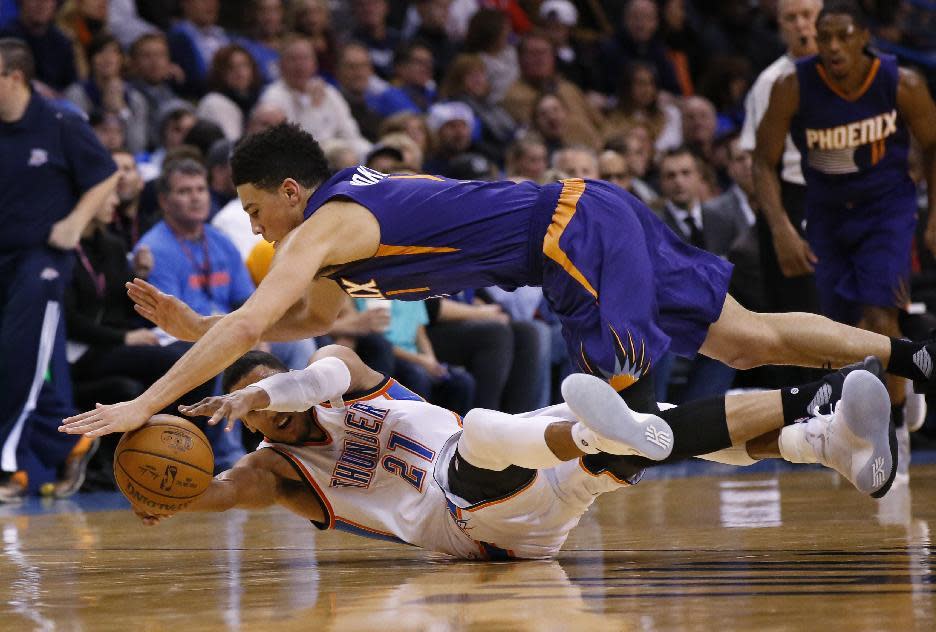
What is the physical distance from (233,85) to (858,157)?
5.06 m

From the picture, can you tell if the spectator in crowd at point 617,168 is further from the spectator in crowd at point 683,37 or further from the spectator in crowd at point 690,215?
the spectator in crowd at point 683,37

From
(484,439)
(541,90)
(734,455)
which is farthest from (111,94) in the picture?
(734,455)

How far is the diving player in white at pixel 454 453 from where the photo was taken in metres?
3.90

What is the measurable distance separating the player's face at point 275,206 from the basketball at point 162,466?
67 centimetres

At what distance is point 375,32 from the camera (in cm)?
1223

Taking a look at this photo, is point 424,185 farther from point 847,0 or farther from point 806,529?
point 847,0

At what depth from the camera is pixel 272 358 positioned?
4.80 m

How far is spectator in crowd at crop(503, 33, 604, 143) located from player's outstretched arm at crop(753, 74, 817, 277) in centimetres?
496

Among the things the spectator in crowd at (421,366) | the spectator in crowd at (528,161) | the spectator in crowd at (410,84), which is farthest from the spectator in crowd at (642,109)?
the spectator in crowd at (421,366)

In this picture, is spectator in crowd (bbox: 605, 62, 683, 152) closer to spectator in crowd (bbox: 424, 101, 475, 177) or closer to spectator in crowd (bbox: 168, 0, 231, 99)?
spectator in crowd (bbox: 424, 101, 475, 177)

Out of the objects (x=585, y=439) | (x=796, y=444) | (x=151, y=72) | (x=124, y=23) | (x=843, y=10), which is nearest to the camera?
(x=585, y=439)

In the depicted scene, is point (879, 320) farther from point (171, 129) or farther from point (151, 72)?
point (151, 72)

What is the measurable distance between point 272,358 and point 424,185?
0.83m

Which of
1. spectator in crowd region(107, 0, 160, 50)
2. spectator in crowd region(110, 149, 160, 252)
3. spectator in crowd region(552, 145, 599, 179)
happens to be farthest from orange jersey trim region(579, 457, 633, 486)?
spectator in crowd region(107, 0, 160, 50)
